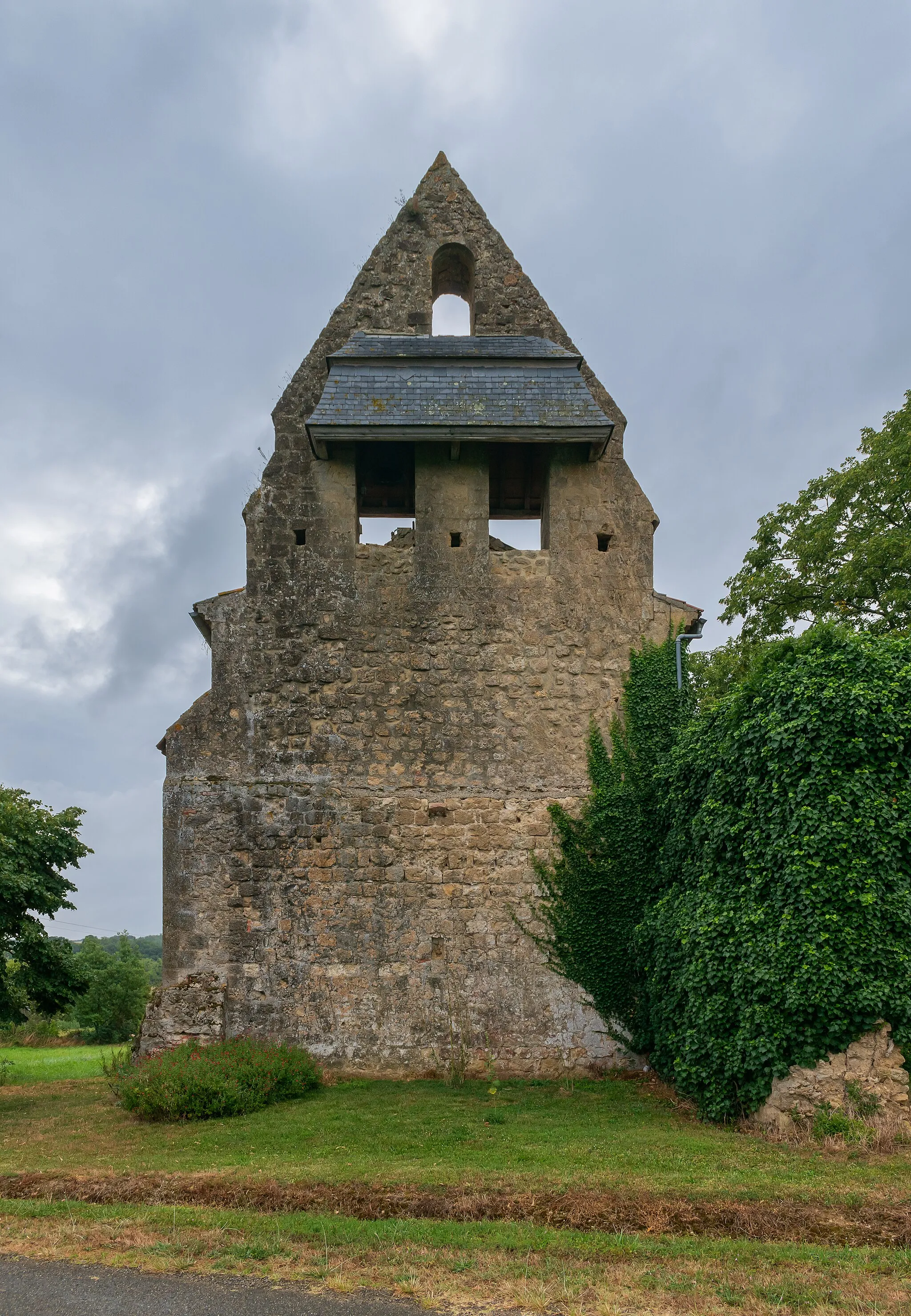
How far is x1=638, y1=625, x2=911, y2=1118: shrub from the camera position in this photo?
369 inches

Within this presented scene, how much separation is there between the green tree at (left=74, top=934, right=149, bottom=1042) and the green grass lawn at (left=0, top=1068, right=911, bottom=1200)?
16897 millimetres

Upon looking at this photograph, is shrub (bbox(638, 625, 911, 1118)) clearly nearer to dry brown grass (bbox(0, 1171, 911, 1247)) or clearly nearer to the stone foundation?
dry brown grass (bbox(0, 1171, 911, 1247))

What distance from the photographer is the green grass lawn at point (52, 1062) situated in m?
17.7

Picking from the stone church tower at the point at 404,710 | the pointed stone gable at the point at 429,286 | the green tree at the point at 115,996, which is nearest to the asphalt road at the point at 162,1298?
the stone church tower at the point at 404,710

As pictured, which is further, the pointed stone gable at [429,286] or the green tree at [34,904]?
the pointed stone gable at [429,286]

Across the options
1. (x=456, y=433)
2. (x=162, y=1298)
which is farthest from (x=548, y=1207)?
(x=456, y=433)

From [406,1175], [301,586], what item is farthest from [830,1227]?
[301,586]

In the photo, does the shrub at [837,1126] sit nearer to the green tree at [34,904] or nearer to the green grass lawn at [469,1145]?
the green grass lawn at [469,1145]

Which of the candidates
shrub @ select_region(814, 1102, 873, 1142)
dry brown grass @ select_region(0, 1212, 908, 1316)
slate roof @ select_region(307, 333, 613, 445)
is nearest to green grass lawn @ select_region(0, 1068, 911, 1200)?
shrub @ select_region(814, 1102, 873, 1142)

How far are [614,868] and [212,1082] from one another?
5597mm

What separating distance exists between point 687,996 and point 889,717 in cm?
390

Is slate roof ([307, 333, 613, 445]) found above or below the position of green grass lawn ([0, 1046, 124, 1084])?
above

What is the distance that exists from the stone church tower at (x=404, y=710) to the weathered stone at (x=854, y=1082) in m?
3.53

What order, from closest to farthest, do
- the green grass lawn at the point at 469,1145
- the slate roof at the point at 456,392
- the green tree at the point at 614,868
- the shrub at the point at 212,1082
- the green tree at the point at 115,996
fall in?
the green grass lawn at the point at 469,1145, the shrub at the point at 212,1082, the green tree at the point at 614,868, the slate roof at the point at 456,392, the green tree at the point at 115,996
